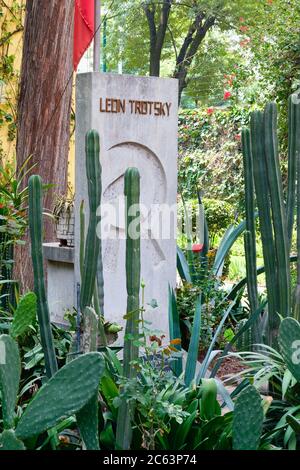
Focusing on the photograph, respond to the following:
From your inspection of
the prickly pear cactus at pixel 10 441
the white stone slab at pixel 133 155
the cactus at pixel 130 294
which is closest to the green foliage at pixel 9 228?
the white stone slab at pixel 133 155

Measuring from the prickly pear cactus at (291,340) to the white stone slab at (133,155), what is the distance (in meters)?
2.34

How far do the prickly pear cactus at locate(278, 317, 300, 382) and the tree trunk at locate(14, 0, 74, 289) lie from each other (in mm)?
4774

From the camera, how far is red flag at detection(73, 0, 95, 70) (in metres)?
9.08

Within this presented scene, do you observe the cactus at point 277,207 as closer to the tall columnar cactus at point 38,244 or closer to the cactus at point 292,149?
the cactus at point 292,149

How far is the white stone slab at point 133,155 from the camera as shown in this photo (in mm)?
5855

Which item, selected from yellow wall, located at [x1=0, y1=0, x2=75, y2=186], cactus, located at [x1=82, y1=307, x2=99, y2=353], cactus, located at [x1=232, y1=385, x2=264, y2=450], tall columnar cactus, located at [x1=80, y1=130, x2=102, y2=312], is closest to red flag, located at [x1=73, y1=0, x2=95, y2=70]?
yellow wall, located at [x1=0, y1=0, x2=75, y2=186]

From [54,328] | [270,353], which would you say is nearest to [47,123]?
[54,328]

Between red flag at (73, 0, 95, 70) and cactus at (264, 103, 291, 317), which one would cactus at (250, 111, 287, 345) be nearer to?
cactus at (264, 103, 291, 317)

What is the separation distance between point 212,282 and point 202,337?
555 mm

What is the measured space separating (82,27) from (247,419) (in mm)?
6819

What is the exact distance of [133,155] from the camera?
241 inches

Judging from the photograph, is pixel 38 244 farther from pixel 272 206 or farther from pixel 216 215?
pixel 216 215

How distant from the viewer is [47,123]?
325 inches
